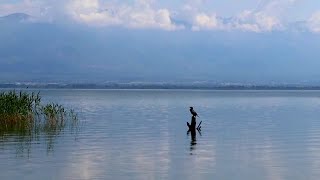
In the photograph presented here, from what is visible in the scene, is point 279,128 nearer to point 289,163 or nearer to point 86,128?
point 86,128

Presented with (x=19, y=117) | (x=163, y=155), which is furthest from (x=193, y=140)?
(x=19, y=117)

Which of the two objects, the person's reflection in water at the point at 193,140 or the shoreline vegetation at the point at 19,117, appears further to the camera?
the shoreline vegetation at the point at 19,117

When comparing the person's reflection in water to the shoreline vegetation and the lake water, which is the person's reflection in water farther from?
the shoreline vegetation

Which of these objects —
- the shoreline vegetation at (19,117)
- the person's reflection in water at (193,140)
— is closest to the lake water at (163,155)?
the person's reflection in water at (193,140)

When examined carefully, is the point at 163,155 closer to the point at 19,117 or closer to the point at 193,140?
the point at 193,140

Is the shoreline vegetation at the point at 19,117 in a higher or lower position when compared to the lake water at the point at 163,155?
higher

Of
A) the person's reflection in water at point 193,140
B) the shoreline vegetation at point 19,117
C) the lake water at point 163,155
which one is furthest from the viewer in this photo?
the shoreline vegetation at point 19,117

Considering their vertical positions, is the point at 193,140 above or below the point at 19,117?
below

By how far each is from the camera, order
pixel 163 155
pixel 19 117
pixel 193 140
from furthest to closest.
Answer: pixel 19 117 < pixel 193 140 < pixel 163 155

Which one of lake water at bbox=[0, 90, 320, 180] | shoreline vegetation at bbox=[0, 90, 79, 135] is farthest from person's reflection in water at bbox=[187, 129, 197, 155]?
shoreline vegetation at bbox=[0, 90, 79, 135]

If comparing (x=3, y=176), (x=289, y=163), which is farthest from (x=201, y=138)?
(x=3, y=176)

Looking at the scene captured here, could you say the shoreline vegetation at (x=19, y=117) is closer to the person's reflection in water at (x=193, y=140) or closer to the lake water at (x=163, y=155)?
the lake water at (x=163, y=155)

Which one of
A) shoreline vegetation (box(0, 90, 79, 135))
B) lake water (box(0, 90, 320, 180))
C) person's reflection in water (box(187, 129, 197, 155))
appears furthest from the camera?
shoreline vegetation (box(0, 90, 79, 135))

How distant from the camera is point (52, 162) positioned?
88.4 ft
